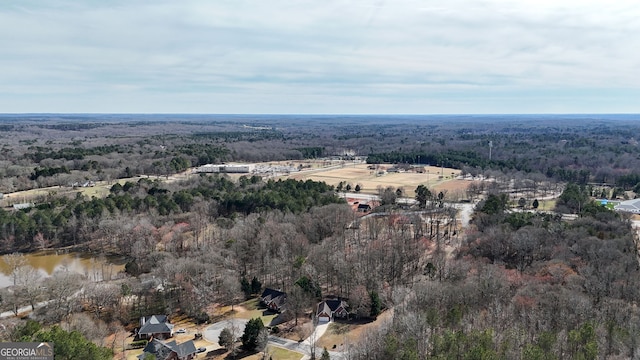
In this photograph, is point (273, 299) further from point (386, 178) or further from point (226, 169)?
point (226, 169)

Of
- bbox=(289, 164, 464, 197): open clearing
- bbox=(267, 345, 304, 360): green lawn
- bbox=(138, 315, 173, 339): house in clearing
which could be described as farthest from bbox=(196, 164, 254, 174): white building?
bbox=(267, 345, 304, 360): green lawn

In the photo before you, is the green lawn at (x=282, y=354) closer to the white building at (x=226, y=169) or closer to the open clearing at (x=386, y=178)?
the open clearing at (x=386, y=178)

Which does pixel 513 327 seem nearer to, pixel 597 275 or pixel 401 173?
pixel 597 275

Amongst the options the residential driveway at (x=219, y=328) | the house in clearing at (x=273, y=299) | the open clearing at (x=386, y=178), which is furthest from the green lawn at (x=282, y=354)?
the open clearing at (x=386, y=178)

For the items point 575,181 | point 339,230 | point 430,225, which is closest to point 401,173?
point 575,181

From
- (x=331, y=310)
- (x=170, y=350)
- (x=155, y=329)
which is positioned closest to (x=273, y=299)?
(x=331, y=310)

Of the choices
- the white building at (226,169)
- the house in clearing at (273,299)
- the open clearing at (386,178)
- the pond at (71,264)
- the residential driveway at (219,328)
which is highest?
the white building at (226,169)
